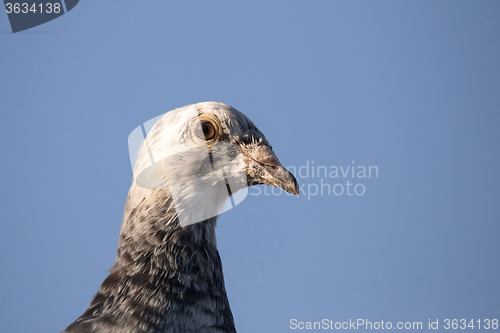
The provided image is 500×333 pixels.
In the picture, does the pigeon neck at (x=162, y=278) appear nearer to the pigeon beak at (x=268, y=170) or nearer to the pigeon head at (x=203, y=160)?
the pigeon head at (x=203, y=160)

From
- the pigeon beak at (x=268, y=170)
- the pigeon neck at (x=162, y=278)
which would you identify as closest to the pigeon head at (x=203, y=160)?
the pigeon beak at (x=268, y=170)

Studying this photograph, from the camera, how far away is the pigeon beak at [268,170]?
2.65 meters

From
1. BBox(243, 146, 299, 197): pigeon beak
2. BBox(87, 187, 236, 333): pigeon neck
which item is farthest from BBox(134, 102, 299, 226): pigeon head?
BBox(87, 187, 236, 333): pigeon neck

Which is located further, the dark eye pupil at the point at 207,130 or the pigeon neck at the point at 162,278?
the dark eye pupil at the point at 207,130

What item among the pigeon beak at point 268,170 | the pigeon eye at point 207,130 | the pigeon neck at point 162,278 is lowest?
the pigeon neck at point 162,278

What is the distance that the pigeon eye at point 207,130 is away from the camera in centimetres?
263

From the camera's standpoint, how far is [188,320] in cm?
254

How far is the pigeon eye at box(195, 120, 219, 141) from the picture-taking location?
2631mm

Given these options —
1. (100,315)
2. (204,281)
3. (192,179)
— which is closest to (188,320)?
(204,281)

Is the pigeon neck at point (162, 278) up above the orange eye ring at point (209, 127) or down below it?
below

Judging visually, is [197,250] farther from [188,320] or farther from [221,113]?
[221,113]

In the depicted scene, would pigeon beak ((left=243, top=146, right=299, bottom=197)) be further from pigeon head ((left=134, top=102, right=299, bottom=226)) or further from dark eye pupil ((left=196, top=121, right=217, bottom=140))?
dark eye pupil ((left=196, top=121, right=217, bottom=140))

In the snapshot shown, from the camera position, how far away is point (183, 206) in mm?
2643

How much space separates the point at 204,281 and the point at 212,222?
372 millimetres
